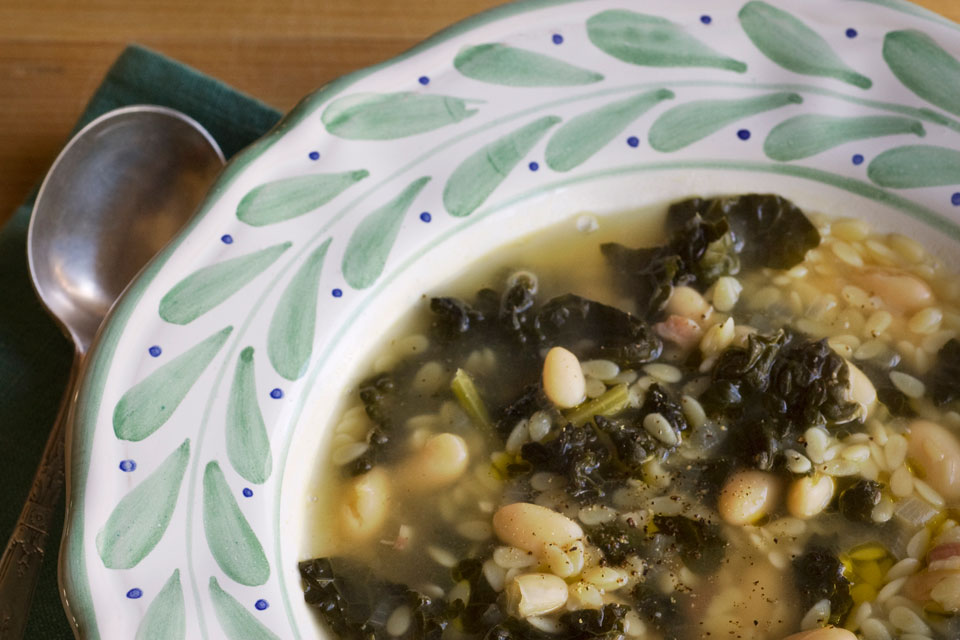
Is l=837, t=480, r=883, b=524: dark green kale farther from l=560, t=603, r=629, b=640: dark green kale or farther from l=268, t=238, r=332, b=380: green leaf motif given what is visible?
l=268, t=238, r=332, b=380: green leaf motif

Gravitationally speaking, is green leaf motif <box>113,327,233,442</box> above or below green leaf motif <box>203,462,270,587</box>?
above

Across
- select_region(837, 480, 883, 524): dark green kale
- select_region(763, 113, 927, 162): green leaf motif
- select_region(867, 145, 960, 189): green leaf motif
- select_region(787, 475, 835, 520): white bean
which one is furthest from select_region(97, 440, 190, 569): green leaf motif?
select_region(867, 145, 960, 189): green leaf motif

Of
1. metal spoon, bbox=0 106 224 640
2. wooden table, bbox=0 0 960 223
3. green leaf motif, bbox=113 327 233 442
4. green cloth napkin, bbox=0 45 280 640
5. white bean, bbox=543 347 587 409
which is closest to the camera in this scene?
green leaf motif, bbox=113 327 233 442

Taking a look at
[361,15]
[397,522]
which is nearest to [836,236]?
[397,522]

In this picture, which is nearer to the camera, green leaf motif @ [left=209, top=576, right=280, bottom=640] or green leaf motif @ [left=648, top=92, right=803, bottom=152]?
green leaf motif @ [left=209, top=576, right=280, bottom=640]

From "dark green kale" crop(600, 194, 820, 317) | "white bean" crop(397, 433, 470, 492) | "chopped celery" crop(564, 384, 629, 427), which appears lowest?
"white bean" crop(397, 433, 470, 492)

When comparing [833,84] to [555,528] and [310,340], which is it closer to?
[555,528]

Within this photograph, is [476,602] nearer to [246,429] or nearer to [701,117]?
[246,429]
